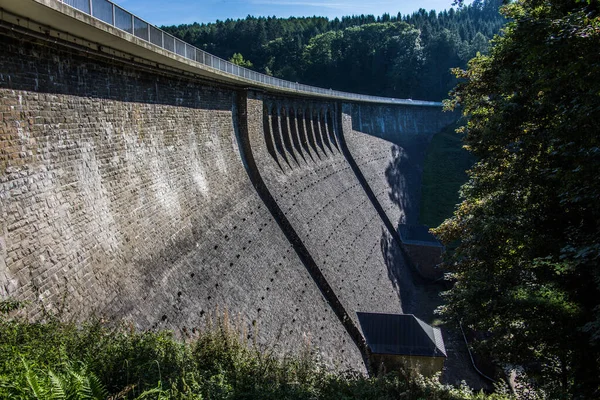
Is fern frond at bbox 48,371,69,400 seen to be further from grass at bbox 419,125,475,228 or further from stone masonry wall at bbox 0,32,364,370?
grass at bbox 419,125,475,228

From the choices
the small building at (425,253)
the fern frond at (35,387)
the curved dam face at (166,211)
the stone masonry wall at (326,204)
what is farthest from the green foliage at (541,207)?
the small building at (425,253)

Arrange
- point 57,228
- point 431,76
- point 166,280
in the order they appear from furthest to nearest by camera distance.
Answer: point 431,76
point 166,280
point 57,228

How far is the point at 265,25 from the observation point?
90.4m

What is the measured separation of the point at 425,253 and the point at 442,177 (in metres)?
19.0

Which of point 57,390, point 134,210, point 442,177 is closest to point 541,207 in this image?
point 134,210

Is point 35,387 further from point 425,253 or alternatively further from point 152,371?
point 425,253

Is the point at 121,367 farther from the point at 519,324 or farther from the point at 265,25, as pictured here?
the point at 265,25

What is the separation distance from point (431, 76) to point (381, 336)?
68704mm

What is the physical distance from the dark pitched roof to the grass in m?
23.3

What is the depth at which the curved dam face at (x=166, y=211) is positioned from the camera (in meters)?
8.14

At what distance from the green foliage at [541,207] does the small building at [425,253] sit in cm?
1949

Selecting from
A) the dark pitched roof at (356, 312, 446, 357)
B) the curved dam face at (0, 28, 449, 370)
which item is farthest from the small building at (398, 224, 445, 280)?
the dark pitched roof at (356, 312, 446, 357)

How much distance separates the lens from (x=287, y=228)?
20547mm

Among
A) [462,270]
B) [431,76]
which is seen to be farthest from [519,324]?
[431,76]
